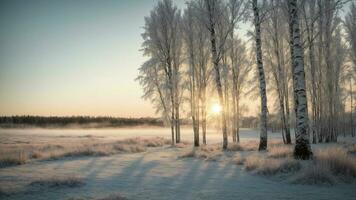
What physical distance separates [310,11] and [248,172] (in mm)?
17178

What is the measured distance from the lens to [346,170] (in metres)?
7.31

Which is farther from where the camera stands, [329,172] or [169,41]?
[169,41]

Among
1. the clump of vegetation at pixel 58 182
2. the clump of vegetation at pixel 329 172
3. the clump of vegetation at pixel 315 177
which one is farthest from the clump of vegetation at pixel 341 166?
the clump of vegetation at pixel 58 182

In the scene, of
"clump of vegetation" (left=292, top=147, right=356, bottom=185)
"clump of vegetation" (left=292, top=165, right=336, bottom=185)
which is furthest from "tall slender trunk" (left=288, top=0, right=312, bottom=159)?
"clump of vegetation" (left=292, top=165, right=336, bottom=185)

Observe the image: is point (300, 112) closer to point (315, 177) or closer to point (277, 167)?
point (277, 167)

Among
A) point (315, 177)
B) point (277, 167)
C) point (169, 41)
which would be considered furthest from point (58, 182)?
point (169, 41)

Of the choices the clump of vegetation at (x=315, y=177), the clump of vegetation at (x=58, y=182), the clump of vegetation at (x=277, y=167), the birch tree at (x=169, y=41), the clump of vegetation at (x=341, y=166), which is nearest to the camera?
the clump of vegetation at (x=315, y=177)

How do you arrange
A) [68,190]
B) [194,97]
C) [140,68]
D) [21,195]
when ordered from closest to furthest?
1. [21,195]
2. [68,190]
3. [194,97]
4. [140,68]

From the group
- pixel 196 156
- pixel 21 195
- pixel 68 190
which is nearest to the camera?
pixel 21 195

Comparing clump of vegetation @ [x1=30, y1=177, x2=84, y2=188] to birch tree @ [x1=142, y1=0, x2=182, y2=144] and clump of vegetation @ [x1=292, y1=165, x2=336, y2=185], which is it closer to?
clump of vegetation @ [x1=292, y1=165, x2=336, y2=185]

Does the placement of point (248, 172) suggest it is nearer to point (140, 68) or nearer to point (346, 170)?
point (346, 170)

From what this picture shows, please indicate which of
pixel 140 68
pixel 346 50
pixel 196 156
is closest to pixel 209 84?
pixel 140 68

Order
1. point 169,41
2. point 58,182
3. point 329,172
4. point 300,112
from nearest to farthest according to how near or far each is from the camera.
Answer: point 58,182 → point 329,172 → point 300,112 → point 169,41

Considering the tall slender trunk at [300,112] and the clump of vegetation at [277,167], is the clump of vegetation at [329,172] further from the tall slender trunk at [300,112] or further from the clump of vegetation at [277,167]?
the tall slender trunk at [300,112]
